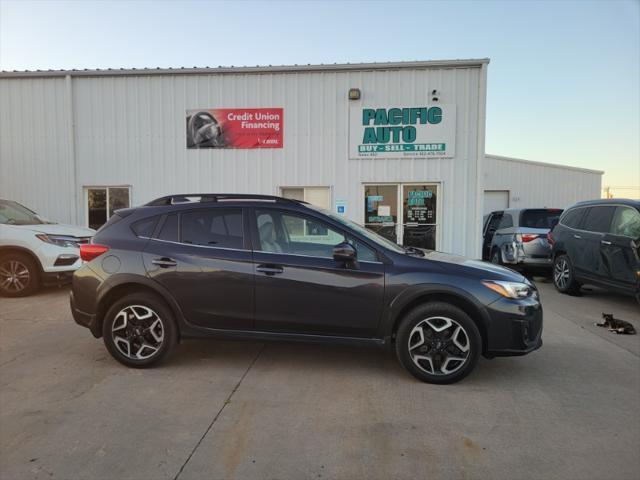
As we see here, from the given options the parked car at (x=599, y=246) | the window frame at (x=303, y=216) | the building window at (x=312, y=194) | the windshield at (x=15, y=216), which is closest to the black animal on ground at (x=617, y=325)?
the parked car at (x=599, y=246)

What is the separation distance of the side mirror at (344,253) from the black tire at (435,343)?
0.72 metres

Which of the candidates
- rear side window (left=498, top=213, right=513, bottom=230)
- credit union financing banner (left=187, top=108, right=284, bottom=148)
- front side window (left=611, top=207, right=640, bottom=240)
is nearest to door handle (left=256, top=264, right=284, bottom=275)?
front side window (left=611, top=207, right=640, bottom=240)

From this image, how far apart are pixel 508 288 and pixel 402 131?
24.3ft

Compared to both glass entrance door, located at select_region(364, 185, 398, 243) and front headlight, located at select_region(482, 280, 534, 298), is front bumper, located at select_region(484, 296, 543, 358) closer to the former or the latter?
front headlight, located at select_region(482, 280, 534, 298)

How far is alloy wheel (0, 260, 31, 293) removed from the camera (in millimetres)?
7578

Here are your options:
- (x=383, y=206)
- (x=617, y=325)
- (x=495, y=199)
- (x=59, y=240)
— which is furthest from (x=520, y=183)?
(x=59, y=240)

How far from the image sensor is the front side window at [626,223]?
6828 millimetres

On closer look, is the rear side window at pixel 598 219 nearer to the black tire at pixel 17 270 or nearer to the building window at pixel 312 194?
the building window at pixel 312 194

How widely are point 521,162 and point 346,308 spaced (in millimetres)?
17936

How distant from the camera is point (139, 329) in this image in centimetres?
435

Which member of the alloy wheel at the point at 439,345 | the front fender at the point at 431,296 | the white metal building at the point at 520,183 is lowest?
the alloy wheel at the point at 439,345

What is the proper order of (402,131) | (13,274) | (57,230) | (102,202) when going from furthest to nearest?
(102,202)
(402,131)
(57,230)
(13,274)

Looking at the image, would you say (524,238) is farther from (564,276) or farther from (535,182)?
(535,182)

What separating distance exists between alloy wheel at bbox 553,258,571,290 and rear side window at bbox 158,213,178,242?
7.12 metres
